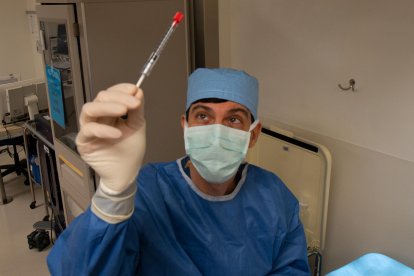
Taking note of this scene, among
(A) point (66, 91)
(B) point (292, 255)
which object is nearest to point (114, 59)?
(A) point (66, 91)

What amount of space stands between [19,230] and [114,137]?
297 centimetres

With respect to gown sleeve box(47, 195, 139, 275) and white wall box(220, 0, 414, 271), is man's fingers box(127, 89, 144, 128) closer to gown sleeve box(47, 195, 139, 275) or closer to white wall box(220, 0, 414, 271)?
gown sleeve box(47, 195, 139, 275)

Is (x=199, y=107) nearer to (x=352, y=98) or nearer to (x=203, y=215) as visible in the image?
(x=203, y=215)

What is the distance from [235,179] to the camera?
139 cm

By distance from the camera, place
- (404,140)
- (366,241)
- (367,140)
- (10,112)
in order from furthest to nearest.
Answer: (10,112) < (366,241) < (367,140) < (404,140)

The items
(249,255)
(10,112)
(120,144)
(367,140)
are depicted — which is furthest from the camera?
(10,112)

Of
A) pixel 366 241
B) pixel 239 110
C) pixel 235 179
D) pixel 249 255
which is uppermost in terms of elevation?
pixel 239 110

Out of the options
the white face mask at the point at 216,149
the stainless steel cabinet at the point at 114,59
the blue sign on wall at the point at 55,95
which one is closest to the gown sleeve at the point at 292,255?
the white face mask at the point at 216,149

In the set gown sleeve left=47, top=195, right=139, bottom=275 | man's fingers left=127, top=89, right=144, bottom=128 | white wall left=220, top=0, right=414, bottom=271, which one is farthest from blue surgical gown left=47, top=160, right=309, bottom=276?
white wall left=220, top=0, right=414, bottom=271

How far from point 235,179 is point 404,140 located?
0.69m

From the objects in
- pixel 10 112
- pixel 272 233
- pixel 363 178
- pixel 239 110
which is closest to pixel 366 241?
pixel 363 178

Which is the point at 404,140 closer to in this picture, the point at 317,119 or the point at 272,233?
the point at 317,119

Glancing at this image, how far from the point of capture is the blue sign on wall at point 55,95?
2.09m

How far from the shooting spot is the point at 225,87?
1.24 metres
